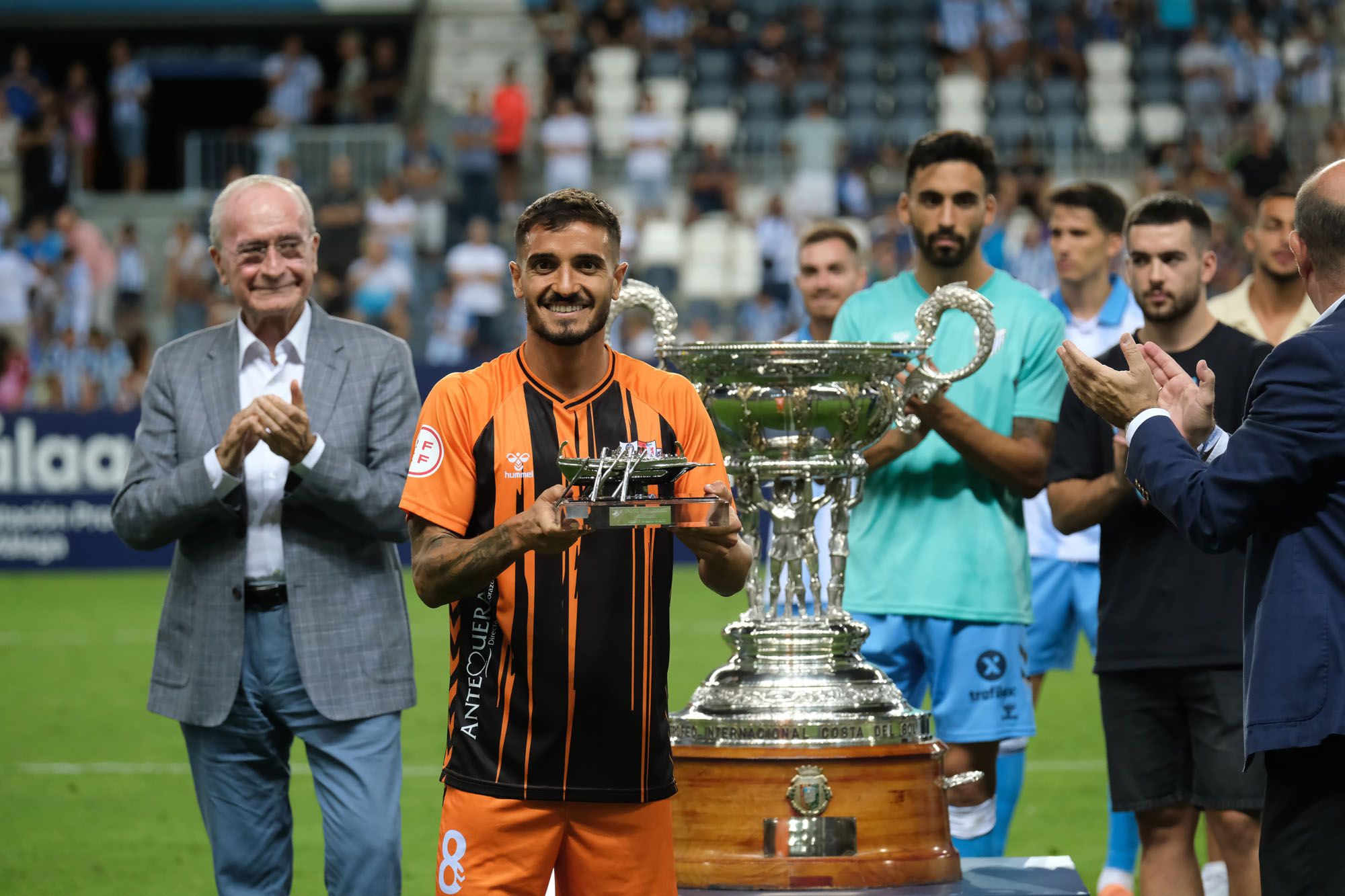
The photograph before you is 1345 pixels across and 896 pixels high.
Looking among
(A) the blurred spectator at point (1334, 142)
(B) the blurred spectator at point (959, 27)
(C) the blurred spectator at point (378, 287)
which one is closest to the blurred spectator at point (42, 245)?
(C) the blurred spectator at point (378, 287)

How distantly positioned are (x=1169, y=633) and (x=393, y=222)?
1497 centimetres

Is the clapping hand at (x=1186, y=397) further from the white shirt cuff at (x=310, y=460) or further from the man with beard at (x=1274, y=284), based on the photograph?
the man with beard at (x=1274, y=284)

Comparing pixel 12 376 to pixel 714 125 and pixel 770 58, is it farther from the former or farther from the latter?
pixel 770 58

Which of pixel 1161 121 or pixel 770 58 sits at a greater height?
pixel 770 58

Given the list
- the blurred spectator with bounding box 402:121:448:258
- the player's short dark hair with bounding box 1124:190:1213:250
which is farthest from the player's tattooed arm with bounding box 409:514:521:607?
the blurred spectator with bounding box 402:121:448:258

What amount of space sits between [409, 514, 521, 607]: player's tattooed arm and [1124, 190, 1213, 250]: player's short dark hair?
240cm

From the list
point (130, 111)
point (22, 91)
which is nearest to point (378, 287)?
point (130, 111)

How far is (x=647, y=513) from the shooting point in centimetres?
297

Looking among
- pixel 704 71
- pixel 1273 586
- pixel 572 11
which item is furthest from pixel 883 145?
pixel 1273 586

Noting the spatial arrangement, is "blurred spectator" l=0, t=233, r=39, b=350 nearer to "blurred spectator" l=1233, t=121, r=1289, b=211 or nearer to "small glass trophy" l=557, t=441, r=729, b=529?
"blurred spectator" l=1233, t=121, r=1289, b=211

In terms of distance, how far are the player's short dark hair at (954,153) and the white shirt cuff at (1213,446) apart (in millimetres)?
1471

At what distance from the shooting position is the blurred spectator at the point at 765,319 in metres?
17.7

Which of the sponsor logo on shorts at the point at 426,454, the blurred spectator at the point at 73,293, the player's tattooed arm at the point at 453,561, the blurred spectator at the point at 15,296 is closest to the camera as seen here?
the player's tattooed arm at the point at 453,561

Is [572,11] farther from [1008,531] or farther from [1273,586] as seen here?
[1273,586]
